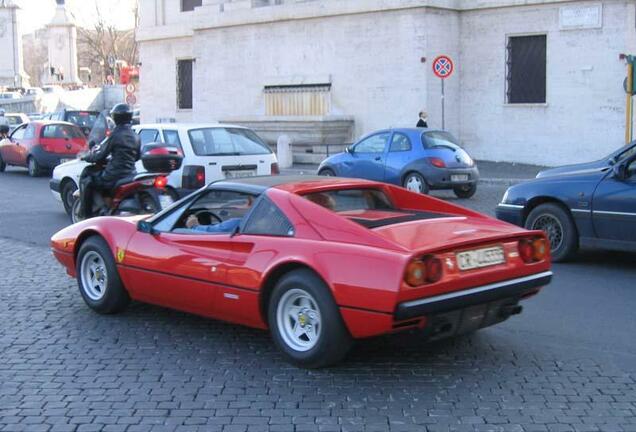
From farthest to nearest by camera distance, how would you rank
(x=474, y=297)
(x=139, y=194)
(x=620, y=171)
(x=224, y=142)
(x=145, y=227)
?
(x=224, y=142) < (x=139, y=194) < (x=620, y=171) < (x=145, y=227) < (x=474, y=297)

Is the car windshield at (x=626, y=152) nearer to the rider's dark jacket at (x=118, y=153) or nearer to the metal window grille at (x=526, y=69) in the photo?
the rider's dark jacket at (x=118, y=153)

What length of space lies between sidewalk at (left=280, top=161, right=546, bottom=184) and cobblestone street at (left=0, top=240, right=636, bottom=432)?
14.7m

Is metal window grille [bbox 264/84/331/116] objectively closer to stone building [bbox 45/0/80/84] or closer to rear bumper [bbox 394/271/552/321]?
rear bumper [bbox 394/271/552/321]

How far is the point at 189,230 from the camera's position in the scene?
696 centimetres

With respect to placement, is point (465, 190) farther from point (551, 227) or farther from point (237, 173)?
point (551, 227)

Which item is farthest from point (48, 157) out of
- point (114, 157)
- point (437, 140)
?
point (114, 157)

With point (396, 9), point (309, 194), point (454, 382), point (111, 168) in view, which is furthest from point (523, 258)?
point (396, 9)

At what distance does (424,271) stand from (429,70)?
21358 millimetres

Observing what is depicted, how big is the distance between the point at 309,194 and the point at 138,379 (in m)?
1.78

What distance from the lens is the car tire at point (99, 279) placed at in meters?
7.50

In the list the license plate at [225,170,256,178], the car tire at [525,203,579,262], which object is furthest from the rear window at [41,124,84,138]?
the car tire at [525,203,579,262]

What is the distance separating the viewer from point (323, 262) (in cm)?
579

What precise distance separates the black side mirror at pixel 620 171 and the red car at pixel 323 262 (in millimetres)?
3287

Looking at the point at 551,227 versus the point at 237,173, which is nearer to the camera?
the point at 551,227
